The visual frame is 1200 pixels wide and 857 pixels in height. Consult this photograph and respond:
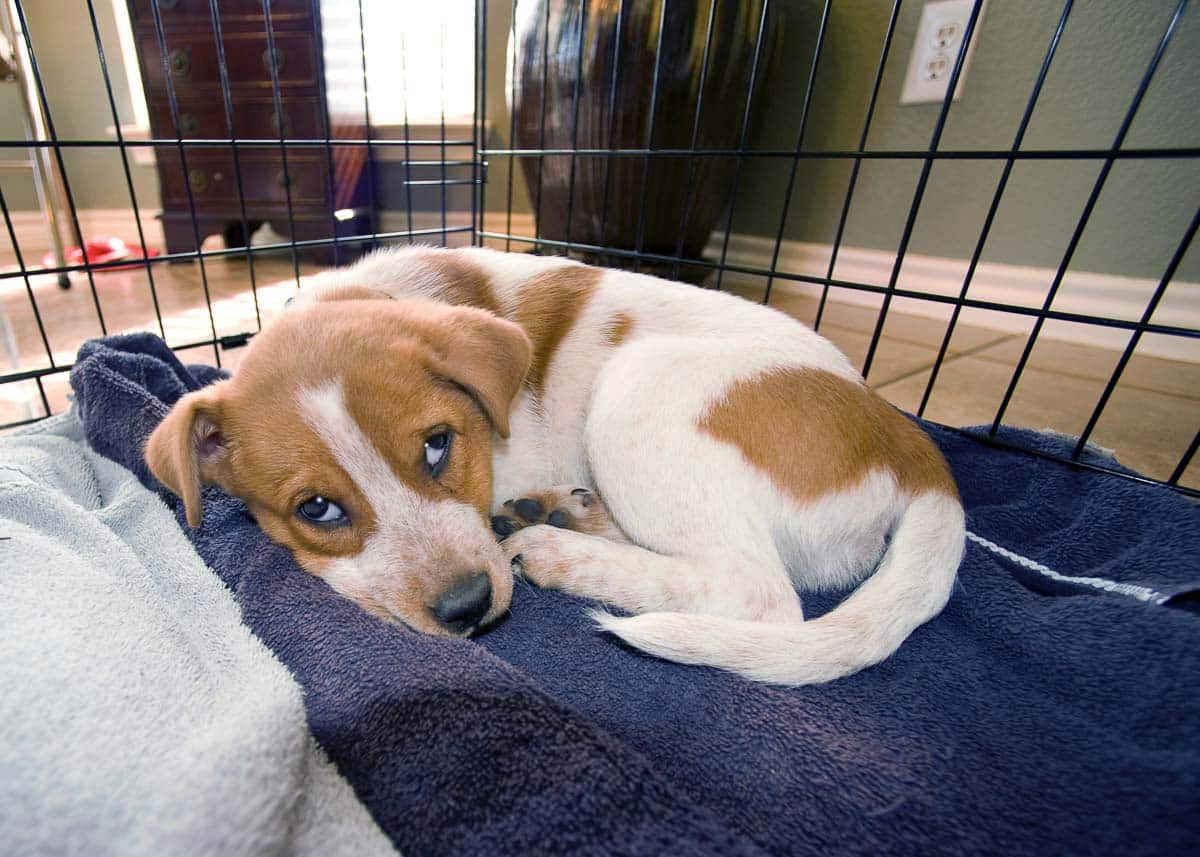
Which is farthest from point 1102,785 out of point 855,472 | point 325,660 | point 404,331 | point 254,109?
point 254,109

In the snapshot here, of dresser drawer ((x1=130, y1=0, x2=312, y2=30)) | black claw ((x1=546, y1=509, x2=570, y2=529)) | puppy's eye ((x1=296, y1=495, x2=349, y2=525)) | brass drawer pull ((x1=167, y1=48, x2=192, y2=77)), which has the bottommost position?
black claw ((x1=546, y1=509, x2=570, y2=529))

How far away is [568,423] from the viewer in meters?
1.52

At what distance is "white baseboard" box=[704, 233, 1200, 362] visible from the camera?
273 cm

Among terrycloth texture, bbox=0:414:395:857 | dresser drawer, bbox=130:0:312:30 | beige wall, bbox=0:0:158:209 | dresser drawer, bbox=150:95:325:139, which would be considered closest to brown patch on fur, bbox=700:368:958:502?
terrycloth texture, bbox=0:414:395:857

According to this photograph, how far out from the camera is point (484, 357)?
122 cm

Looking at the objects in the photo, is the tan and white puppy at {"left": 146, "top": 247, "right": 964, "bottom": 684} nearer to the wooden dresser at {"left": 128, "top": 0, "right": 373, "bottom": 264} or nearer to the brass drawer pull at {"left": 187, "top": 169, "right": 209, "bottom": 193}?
the wooden dresser at {"left": 128, "top": 0, "right": 373, "bottom": 264}

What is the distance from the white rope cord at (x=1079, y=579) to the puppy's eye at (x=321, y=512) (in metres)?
1.35

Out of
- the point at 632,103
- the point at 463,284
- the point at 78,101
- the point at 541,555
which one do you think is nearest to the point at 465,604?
the point at 541,555

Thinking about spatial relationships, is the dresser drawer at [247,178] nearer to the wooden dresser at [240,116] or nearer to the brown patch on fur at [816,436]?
the wooden dresser at [240,116]

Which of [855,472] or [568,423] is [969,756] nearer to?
[855,472]

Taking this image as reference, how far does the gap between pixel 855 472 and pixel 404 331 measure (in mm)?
938

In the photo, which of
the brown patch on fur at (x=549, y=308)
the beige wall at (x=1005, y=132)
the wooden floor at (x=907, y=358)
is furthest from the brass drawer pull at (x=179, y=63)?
the brown patch on fur at (x=549, y=308)

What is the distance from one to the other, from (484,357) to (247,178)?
4.45m

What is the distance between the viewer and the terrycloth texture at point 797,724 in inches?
29.0
